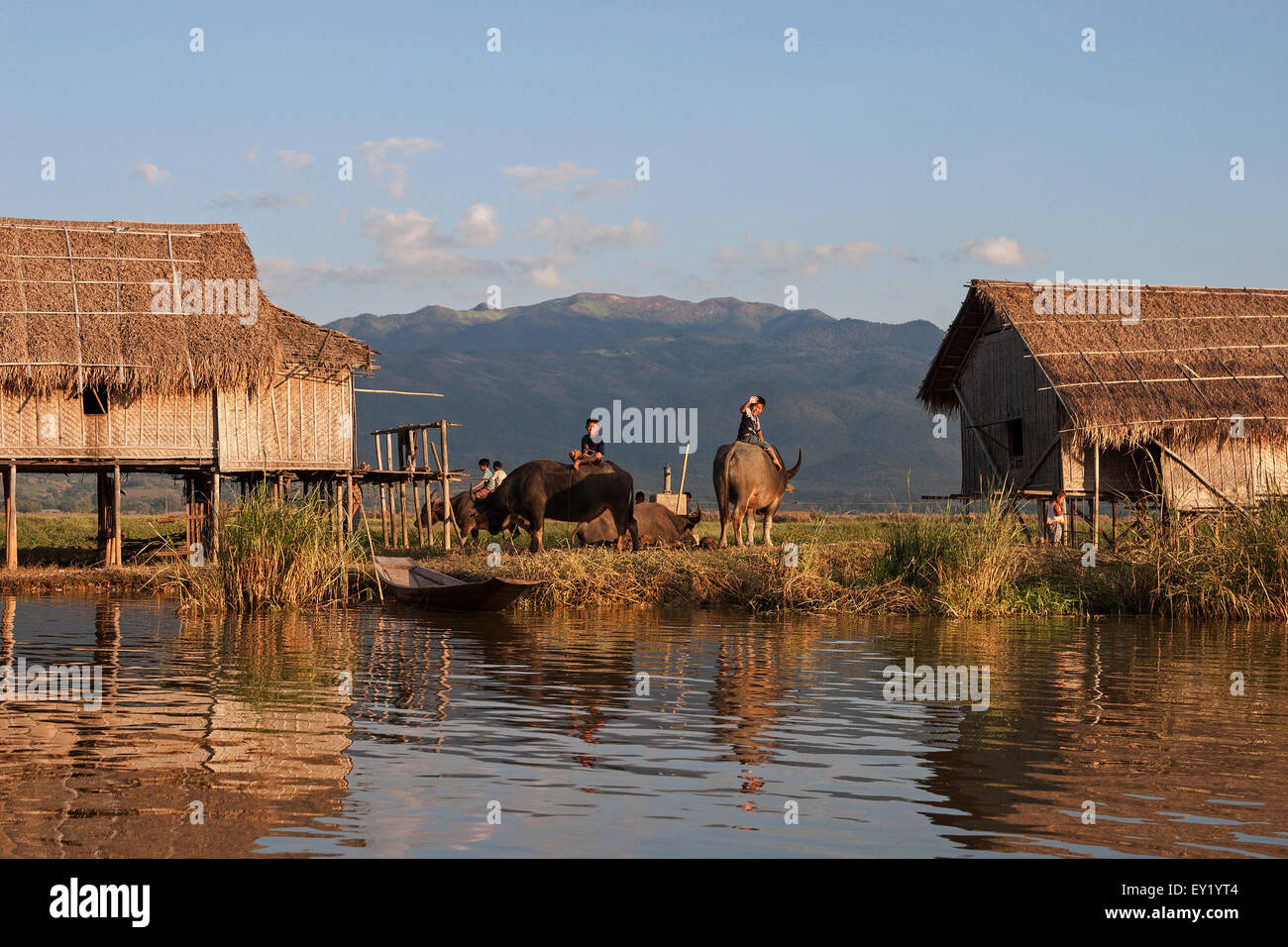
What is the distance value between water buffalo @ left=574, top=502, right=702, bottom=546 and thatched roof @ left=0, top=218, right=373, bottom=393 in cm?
717

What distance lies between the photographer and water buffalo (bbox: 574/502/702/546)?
24.8 meters

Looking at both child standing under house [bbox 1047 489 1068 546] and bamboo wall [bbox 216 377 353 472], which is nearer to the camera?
child standing under house [bbox 1047 489 1068 546]

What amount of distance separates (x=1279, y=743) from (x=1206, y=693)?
230 cm

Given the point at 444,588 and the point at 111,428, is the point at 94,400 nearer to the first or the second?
the point at 111,428

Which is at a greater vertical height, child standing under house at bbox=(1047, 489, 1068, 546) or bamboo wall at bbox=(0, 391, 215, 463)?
bamboo wall at bbox=(0, 391, 215, 463)

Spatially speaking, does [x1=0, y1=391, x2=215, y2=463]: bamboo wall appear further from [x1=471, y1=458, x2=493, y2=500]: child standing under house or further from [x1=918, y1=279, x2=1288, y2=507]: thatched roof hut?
[x1=918, y1=279, x2=1288, y2=507]: thatched roof hut

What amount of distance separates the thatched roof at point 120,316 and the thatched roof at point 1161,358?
612 inches

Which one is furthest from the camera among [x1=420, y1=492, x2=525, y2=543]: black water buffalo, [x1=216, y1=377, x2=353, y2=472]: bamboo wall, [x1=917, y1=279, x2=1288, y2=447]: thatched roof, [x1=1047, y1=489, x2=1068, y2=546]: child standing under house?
[x1=216, y1=377, x2=353, y2=472]: bamboo wall

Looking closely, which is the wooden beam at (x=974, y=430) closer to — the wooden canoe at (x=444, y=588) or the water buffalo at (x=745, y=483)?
the water buffalo at (x=745, y=483)

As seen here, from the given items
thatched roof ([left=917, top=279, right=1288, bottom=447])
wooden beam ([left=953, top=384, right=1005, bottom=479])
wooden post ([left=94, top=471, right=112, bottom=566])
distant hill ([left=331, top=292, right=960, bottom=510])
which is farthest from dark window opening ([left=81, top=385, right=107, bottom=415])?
distant hill ([left=331, top=292, right=960, bottom=510])

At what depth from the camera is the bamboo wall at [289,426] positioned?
26391mm

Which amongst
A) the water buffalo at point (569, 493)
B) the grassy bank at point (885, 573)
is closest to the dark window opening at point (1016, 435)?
the grassy bank at point (885, 573)

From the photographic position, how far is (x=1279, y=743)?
330 inches

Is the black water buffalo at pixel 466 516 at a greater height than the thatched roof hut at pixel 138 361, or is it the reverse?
the thatched roof hut at pixel 138 361
